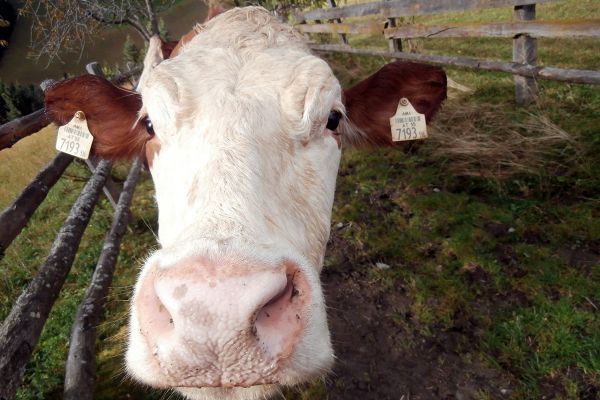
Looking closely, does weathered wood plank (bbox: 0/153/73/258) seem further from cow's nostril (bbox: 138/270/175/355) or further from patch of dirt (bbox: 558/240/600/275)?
patch of dirt (bbox: 558/240/600/275)

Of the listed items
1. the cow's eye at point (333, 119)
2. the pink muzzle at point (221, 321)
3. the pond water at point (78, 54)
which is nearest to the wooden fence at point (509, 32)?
the cow's eye at point (333, 119)

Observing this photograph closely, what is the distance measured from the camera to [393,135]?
296 centimetres

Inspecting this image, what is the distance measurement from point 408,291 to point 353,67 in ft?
24.1

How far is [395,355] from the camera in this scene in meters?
2.90

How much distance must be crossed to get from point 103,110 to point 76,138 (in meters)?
0.38

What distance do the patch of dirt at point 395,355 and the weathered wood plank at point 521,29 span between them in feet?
11.7

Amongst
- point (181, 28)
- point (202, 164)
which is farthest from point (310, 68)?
point (181, 28)

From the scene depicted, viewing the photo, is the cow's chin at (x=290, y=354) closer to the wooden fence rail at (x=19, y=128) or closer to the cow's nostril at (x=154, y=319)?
the cow's nostril at (x=154, y=319)

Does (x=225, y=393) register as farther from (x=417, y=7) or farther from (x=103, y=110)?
(x=417, y=7)

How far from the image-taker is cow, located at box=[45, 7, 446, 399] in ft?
3.60

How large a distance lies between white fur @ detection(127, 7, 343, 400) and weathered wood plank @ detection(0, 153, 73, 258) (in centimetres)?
95

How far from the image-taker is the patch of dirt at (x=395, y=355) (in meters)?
2.64

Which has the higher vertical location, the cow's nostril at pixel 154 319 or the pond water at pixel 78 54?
the pond water at pixel 78 54

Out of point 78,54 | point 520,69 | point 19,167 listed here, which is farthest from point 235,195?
point 78,54
